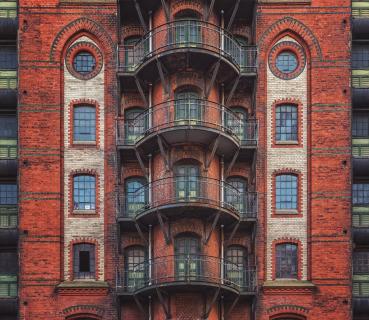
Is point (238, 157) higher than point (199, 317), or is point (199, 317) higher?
point (238, 157)

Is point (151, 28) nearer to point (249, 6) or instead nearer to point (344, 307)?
point (249, 6)

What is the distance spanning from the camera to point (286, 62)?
1583 inches

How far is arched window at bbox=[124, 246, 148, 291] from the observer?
38.0m

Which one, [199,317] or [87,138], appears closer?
[199,317]

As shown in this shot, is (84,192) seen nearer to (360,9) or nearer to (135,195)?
(135,195)

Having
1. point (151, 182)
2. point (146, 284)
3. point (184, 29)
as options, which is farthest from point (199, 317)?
point (184, 29)

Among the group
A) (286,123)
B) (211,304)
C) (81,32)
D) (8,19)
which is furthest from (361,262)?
(8,19)

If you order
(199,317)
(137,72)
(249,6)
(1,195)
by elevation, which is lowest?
(199,317)

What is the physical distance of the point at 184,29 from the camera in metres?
39.0

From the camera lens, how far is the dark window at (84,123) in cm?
3959

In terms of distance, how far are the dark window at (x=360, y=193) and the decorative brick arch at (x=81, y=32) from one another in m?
10.8

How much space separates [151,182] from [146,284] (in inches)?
148

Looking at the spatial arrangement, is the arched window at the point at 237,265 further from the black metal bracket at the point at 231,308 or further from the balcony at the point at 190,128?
the balcony at the point at 190,128

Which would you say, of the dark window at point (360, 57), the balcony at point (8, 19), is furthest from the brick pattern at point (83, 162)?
the dark window at point (360, 57)
